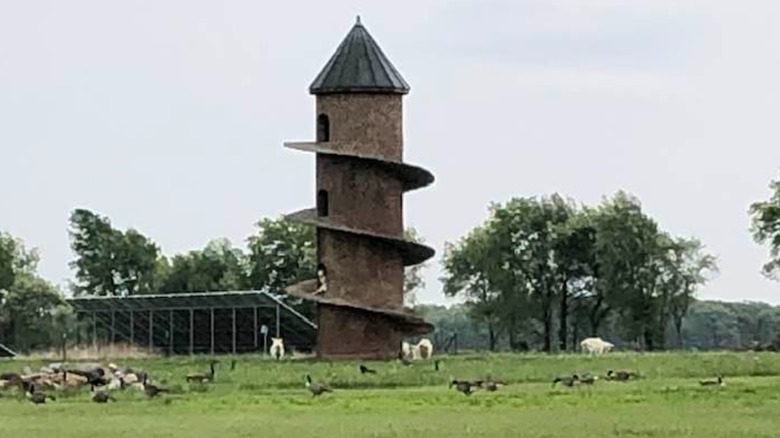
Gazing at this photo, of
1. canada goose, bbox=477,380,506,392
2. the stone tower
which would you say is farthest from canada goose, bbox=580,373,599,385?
the stone tower

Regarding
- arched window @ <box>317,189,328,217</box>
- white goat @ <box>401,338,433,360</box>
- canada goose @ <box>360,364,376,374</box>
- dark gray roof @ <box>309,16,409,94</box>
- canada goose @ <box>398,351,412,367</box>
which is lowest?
canada goose @ <box>360,364,376,374</box>

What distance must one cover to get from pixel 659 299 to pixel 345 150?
89.4ft

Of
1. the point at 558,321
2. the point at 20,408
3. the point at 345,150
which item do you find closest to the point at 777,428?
the point at 20,408

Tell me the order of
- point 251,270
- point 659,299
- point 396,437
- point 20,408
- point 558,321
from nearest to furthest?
1. point 396,437
2. point 20,408
3. point 659,299
4. point 558,321
5. point 251,270

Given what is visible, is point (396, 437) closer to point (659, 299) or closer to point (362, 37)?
point (362, 37)

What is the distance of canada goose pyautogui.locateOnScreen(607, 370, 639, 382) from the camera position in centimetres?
4694

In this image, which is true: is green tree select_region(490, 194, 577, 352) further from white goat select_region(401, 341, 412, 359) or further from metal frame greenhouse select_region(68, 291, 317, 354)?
white goat select_region(401, 341, 412, 359)

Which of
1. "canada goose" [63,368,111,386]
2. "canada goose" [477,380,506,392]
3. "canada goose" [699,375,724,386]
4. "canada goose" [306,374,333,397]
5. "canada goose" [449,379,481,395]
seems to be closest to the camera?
"canada goose" [449,379,481,395]

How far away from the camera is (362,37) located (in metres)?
64.0

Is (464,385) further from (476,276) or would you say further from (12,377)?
(476,276)

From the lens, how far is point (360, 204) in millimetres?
62438

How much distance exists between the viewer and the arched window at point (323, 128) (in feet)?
205

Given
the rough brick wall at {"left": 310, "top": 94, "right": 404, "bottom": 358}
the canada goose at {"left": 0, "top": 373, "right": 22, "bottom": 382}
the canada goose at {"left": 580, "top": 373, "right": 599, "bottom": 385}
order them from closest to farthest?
1. the canada goose at {"left": 580, "top": 373, "right": 599, "bottom": 385}
2. the canada goose at {"left": 0, "top": 373, "right": 22, "bottom": 382}
3. the rough brick wall at {"left": 310, "top": 94, "right": 404, "bottom": 358}

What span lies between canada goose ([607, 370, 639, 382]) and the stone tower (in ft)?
49.2
